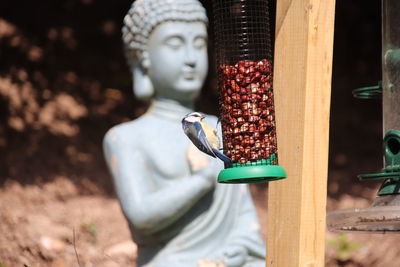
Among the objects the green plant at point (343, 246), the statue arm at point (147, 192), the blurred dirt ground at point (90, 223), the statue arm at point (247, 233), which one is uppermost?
the statue arm at point (147, 192)

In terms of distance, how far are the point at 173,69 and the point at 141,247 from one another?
868mm

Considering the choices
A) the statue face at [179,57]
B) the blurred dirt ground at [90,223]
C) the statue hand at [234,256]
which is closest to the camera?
the statue hand at [234,256]

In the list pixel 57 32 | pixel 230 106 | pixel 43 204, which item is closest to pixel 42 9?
pixel 57 32

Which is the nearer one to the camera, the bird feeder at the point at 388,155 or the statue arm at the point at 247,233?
the bird feeder at the point at 388,155

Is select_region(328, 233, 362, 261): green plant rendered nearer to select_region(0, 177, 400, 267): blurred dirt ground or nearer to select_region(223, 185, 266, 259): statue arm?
select_region(0, 177, 400, 267): blurred dirt ground

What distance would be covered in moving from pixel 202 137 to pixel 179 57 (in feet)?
7.95

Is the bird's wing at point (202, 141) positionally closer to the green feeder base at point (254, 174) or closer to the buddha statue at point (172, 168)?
the green feeder base at point (254, 174)

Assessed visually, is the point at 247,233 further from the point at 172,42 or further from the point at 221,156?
the point at 221,156

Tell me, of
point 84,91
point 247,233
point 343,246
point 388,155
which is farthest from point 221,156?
point 84,91

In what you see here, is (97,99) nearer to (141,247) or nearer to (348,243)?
(348,243)

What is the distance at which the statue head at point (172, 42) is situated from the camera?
495 centimetres

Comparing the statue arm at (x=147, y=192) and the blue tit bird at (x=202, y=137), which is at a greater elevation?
the blue tit bird at (x=202, y=137)

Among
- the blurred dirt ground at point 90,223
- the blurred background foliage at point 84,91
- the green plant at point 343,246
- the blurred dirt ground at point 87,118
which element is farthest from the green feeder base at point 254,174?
the blurred background foliage at point 84,91

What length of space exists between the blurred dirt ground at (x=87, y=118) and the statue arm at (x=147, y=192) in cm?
162
